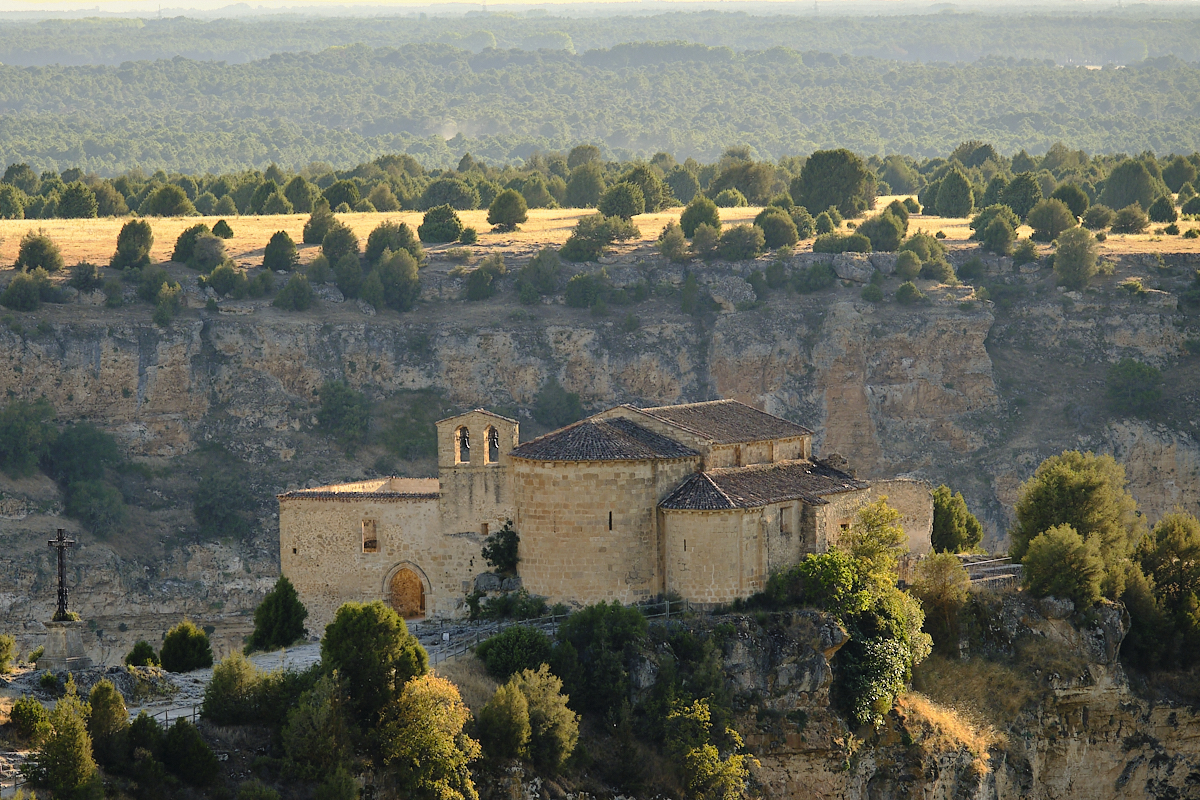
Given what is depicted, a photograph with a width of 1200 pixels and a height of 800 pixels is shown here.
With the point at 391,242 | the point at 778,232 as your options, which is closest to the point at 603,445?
the point at 391,242

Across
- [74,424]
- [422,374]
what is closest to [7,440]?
[74,424]

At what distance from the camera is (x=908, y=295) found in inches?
4124

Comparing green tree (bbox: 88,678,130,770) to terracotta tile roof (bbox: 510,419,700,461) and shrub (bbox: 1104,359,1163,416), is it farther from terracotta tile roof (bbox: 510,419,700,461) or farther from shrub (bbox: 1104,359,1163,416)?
shrub (bbox: 1104,359,1163,416)

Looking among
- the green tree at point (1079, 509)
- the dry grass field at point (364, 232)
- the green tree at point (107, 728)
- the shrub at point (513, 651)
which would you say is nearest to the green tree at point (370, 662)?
the shrub at point (513, 651)

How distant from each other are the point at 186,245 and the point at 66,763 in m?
67.3

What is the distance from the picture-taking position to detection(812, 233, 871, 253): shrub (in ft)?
362

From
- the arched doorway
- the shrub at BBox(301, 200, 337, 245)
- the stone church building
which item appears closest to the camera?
the stone church building

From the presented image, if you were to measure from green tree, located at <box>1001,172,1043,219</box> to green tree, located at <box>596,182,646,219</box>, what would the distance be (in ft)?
81.3

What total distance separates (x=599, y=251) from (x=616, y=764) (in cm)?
6465

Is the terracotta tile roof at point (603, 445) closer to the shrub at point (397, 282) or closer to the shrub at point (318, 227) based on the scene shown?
the shrub at point (397, 282)

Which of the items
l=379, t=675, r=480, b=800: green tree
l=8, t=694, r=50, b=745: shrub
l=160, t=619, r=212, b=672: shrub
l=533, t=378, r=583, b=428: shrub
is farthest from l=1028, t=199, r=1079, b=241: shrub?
l=8, t=694, r=50, b=745: shrub

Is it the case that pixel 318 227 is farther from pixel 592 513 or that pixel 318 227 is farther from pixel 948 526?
pixel 592 513

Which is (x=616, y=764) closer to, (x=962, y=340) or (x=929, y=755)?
(x=929, y=755)

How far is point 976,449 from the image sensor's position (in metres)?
101
